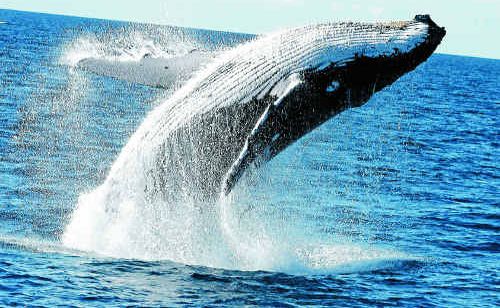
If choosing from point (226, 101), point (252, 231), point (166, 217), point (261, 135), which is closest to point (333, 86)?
point (261, 135)

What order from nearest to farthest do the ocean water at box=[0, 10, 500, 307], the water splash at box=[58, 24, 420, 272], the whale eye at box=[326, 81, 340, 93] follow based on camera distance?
the whale eye at box=[326, 81, 340, 93]
the ocean water at box=[0, 10, 500, 307]
the water splash at box=[58, 24, 420, 272]

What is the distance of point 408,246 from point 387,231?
4.28 ft

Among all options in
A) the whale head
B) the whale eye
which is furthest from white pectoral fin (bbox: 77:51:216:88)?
the whale eye

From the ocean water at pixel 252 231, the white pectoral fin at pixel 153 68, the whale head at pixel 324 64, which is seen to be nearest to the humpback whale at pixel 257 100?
the whale head at pixel 324 64

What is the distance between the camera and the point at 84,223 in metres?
14.2

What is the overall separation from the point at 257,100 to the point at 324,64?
1120 millimetres

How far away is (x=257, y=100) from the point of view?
1262 cm

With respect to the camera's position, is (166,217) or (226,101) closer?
(226,101)

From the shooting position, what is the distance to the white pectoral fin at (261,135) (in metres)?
12.2

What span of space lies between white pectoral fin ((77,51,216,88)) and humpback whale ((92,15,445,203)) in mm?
435

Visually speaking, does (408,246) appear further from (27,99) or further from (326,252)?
(27,99)

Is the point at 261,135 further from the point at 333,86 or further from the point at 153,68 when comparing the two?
the point at 153,68

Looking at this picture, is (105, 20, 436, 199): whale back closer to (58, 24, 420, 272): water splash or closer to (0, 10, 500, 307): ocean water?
(58, 24, 420, 272): water splash

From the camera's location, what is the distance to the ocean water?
12641 mm
